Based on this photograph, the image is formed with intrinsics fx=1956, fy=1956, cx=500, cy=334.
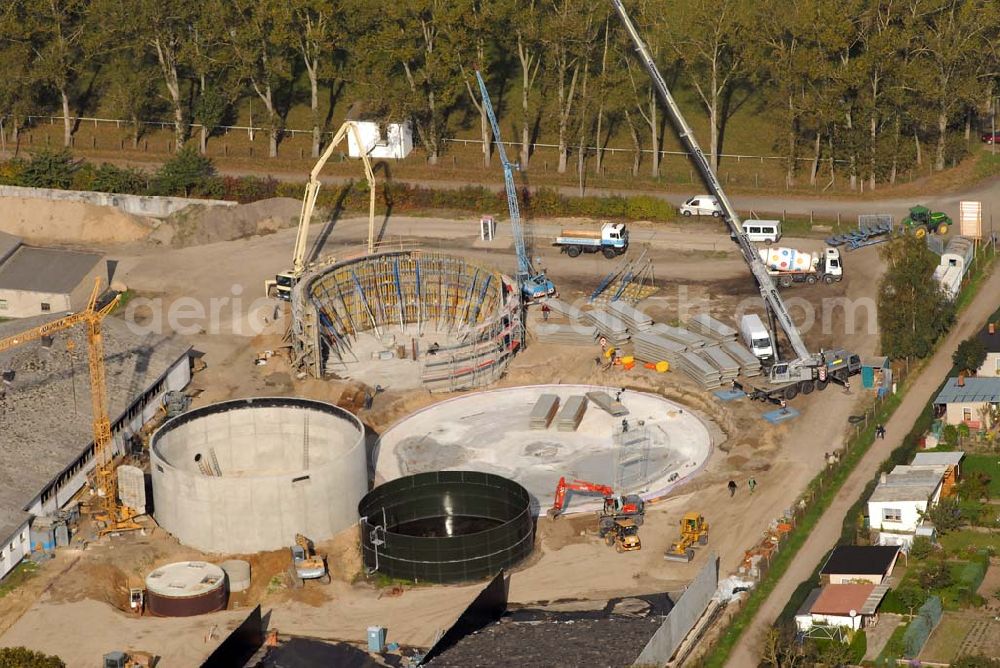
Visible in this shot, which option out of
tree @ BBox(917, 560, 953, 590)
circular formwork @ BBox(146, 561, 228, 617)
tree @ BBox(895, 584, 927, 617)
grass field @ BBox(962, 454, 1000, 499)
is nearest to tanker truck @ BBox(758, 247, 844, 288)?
grass field @ BBox(962, 454, 1000, 499)

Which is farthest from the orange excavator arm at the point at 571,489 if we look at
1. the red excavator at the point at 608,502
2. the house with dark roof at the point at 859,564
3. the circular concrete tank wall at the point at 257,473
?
the house with dark roof at the point at 859,564

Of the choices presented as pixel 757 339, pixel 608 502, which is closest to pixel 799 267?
pixel 757 339

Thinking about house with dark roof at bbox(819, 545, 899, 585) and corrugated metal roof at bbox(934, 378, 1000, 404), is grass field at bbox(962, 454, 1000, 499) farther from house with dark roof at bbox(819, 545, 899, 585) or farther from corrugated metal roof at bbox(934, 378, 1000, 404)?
house with dark roof at bbox(819, 545, 899, 585)

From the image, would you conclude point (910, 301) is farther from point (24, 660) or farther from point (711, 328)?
point (24, 660)

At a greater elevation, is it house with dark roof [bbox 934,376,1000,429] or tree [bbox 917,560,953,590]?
house with dark roof [bbox 934,376,1000,429]

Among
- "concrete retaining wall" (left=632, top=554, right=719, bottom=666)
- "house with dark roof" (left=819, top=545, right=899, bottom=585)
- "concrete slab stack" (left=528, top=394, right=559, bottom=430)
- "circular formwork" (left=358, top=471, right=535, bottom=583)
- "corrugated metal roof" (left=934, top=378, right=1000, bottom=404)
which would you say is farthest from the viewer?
"concrete slab stack" (left=528, top=394, right=559, bottom=430)

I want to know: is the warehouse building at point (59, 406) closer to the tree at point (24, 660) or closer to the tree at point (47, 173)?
the tree at point (24, 660)
